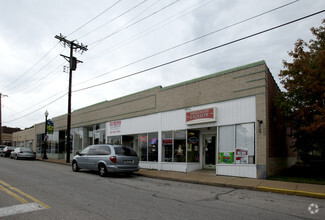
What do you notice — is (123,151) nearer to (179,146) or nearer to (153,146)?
(179,146)

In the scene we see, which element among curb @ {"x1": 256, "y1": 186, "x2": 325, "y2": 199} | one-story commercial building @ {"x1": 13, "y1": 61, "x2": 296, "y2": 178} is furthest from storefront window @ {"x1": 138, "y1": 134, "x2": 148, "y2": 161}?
curb @ {"x1": 256, "y1": 186, "x2": 325, "y2": 199}

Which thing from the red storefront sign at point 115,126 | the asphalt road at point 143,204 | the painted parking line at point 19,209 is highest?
the red storefront sign at point 115,126

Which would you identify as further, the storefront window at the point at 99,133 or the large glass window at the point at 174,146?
the storefront window at the point at 99,133

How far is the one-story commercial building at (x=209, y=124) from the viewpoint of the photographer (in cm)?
1241

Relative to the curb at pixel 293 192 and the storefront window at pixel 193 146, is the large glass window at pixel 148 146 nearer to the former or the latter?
the storefront window at pixel 193 146

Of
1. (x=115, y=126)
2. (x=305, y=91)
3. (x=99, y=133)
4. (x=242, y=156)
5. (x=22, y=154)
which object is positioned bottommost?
(x=22, y=154)

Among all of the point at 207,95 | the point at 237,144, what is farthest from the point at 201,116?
the point at 237,144

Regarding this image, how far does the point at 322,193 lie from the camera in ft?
27.6

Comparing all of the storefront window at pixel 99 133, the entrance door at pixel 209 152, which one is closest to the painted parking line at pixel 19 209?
the entrance door at pixel 209 152

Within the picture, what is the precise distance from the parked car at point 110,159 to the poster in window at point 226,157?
14.8 feet

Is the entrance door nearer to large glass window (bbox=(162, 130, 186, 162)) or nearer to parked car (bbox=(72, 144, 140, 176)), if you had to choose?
large glass window (bbox=(162, 130, 186, 162))

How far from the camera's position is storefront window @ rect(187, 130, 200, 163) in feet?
50.5

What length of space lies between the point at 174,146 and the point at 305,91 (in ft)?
25.8

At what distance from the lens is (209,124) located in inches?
563
